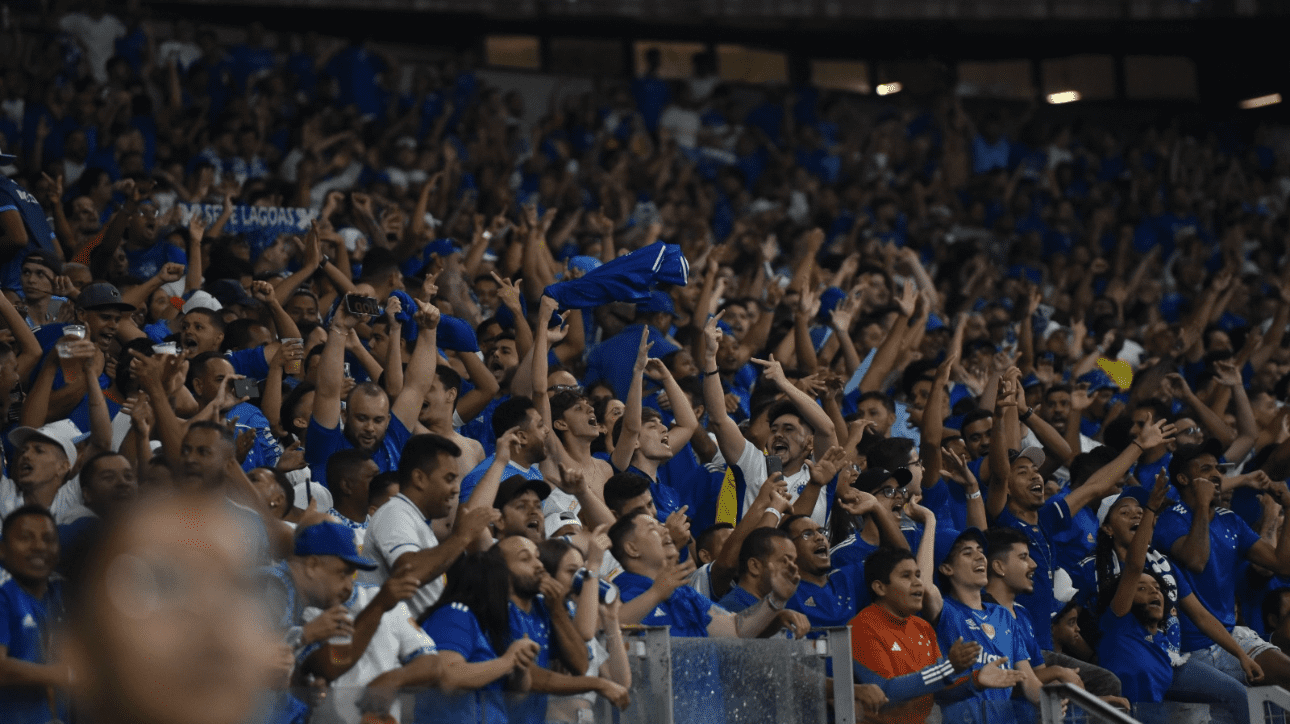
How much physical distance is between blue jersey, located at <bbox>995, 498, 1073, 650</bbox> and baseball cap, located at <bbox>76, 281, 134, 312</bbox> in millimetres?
4264

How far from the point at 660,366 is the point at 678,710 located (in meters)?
2.55

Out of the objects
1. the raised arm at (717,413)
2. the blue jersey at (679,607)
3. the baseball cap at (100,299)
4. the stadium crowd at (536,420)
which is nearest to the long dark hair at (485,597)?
the stadium crowd at (536,420)

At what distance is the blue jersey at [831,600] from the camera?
616 centimetres

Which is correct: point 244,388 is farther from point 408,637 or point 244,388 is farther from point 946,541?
point 946,541

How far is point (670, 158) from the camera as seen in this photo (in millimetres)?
14320

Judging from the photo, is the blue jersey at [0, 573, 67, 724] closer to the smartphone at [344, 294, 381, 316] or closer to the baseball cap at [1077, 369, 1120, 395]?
the smartphone at [344, 294, 381, 316]

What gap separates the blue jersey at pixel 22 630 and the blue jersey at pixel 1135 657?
4861mm

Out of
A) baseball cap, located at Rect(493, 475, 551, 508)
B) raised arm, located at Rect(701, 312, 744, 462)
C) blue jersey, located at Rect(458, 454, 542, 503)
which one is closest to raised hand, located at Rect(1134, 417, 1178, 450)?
raised arm, located at Rect(701, 312, 744, 462)

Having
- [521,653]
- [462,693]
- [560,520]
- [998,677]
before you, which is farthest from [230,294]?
[998,677]

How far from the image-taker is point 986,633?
246 inches

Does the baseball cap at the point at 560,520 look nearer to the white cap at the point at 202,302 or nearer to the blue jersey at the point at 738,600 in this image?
the blue jersey at the point at 738,600

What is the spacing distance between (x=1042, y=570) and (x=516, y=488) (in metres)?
3.18

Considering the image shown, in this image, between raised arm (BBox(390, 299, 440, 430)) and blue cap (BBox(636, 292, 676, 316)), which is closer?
raised arm (BBox(390, 299, 440, 430))

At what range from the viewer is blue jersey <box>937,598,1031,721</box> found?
6059mm
